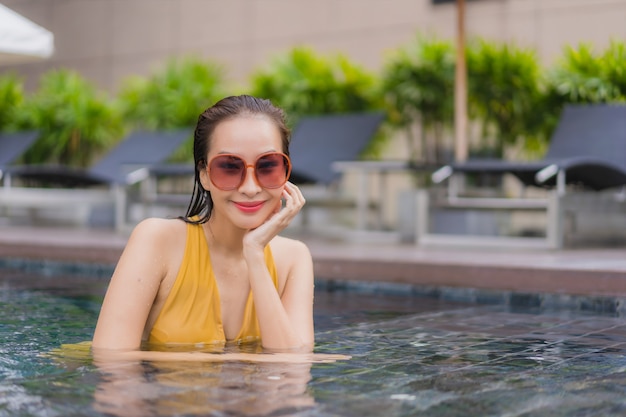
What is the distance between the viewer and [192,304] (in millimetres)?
2871

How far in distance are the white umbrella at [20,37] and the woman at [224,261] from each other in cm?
830

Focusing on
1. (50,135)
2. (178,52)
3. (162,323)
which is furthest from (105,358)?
(178,52)

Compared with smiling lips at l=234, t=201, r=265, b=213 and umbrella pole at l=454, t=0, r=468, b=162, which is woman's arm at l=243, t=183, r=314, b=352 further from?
umbrella pole at l=454, t=0, r=468, b=162

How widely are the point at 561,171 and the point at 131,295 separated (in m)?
5.41

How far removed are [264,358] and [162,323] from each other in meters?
0.32

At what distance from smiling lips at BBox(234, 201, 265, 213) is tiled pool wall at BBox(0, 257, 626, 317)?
112 inches

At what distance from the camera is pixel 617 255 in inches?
272

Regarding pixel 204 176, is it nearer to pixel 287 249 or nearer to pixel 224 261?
pixel 224 261

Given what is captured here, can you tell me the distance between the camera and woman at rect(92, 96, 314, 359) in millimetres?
2682

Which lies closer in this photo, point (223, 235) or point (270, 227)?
point (270, 227)

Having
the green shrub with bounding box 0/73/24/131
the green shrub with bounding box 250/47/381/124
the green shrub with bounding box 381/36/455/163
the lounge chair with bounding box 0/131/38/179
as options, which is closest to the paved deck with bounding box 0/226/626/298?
the green shrub with bounding box 381/36/455/163

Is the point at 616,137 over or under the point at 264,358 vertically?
over

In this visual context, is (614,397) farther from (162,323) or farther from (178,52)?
(178,52)

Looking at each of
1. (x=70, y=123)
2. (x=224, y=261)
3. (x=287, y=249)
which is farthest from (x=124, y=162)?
(x=224, y=261)
